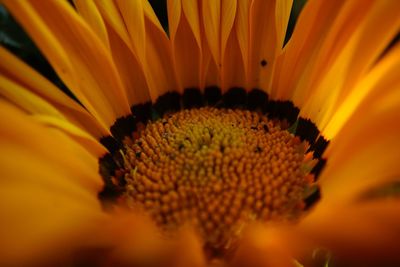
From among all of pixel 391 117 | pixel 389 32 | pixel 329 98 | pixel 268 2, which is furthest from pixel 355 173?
pixel 268 2

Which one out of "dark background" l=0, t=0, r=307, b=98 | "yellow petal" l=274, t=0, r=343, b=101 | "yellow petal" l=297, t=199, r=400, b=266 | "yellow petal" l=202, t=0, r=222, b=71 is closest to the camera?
"yellow petal" l=297, t=199, r=400, b=266

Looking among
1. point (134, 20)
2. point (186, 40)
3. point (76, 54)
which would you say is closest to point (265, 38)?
point (186, 40)

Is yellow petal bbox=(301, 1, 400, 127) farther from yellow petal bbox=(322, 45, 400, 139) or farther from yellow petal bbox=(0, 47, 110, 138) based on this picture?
yellow petal bbox=(0, 47, 110, 138)

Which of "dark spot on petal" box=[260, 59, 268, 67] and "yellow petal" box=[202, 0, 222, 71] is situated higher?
"yellow petal" box=[202, 0, 222, 71]

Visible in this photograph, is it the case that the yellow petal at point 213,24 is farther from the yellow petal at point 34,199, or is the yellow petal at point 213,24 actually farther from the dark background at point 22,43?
the yellow petal at point 34,199

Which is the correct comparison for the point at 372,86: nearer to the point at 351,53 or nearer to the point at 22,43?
the point at 351,53

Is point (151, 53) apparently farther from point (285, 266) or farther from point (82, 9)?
point (285, 266)

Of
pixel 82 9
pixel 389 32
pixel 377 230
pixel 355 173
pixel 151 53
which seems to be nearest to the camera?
pixel 377 230

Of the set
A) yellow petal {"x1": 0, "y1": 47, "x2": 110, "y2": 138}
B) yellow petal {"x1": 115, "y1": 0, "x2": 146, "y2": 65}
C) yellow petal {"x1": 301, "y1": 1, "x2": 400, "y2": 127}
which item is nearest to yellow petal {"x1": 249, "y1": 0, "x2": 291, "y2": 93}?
yellow petal {"x1": 301, "y1": 1, "x2": 400, "y2": 127}
